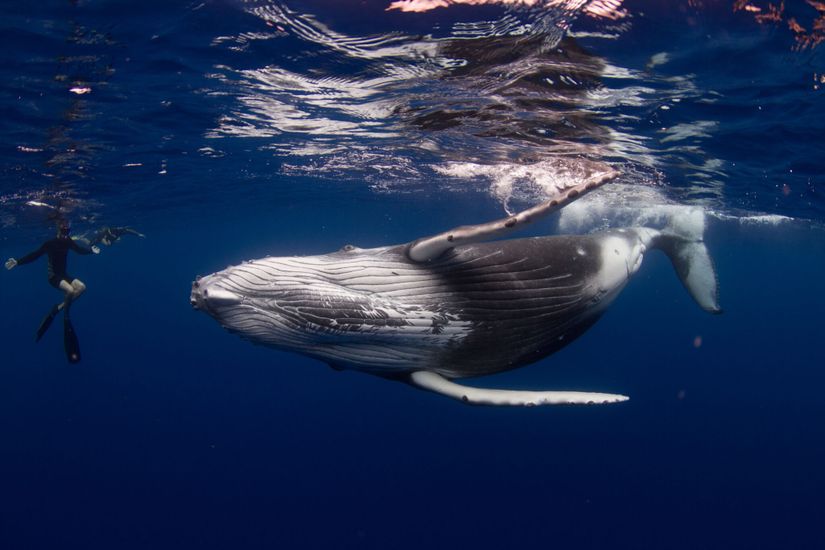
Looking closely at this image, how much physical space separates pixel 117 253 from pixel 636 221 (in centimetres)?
7260

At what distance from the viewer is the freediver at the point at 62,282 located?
11.7 metres

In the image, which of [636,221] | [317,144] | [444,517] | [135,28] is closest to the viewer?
[135,28]

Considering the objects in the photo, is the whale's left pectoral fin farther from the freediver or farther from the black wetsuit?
the black wetsuit

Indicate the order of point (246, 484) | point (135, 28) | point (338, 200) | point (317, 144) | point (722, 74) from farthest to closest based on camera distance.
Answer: point (338, 200) < point (246, 484) < point (317, 144) < point (722, 74) < point (135, 28)

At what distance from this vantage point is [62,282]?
13922 millimetres

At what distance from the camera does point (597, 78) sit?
27.4 ft

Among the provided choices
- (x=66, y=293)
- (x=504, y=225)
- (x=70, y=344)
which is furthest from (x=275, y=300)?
(x=66, y=293)

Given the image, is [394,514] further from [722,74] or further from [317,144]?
[722,74]

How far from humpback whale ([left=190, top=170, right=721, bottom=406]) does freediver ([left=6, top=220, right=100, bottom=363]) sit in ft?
34.7

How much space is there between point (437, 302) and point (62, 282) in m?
14.4

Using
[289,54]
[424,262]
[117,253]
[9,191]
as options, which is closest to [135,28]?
[289,54]

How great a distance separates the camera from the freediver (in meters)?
11.7

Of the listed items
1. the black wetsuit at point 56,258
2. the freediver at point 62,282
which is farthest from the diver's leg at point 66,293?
the black wetsuit at point 56,258

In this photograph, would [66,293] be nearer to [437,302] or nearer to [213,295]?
[213,295]
